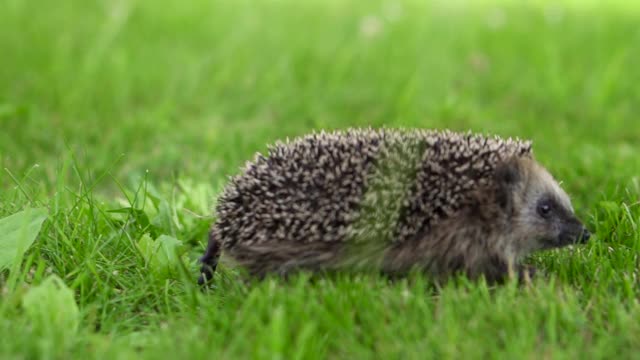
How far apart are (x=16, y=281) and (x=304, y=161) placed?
6.23 ft

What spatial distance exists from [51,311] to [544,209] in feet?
10.4

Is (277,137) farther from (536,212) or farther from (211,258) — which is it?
(536,212)

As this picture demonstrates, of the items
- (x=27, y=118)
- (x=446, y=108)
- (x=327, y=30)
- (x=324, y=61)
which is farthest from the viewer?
(x=327, y=30)

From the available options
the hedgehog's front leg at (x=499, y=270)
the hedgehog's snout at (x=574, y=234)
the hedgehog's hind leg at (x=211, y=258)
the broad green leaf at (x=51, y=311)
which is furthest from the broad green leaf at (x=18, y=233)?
the hedgehog's snout at (x=574, y=234)

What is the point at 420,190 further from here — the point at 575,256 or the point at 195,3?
the point at 195,3

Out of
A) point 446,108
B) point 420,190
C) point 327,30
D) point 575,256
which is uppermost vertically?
point 327,30

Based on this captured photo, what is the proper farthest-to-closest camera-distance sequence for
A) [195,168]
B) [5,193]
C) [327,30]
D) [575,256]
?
[327,30]
[195,168]
[5,193]
[575,256]

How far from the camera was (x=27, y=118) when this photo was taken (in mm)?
9562

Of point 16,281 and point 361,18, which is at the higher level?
point 361,18

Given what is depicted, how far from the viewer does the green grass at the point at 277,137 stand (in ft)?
15.0

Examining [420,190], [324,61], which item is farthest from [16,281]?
[324,61]

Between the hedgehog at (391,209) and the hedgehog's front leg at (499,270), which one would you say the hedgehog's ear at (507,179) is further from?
the hedgehog's front leg at (499,270)

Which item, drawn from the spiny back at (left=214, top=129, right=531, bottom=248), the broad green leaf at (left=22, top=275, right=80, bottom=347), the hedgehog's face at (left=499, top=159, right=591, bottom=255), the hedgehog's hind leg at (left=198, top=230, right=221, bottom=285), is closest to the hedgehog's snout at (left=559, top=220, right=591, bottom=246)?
the hedgehog's face at (left=499, top=159, right=591, bottom=255)

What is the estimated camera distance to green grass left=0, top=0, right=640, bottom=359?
15.0 ft
